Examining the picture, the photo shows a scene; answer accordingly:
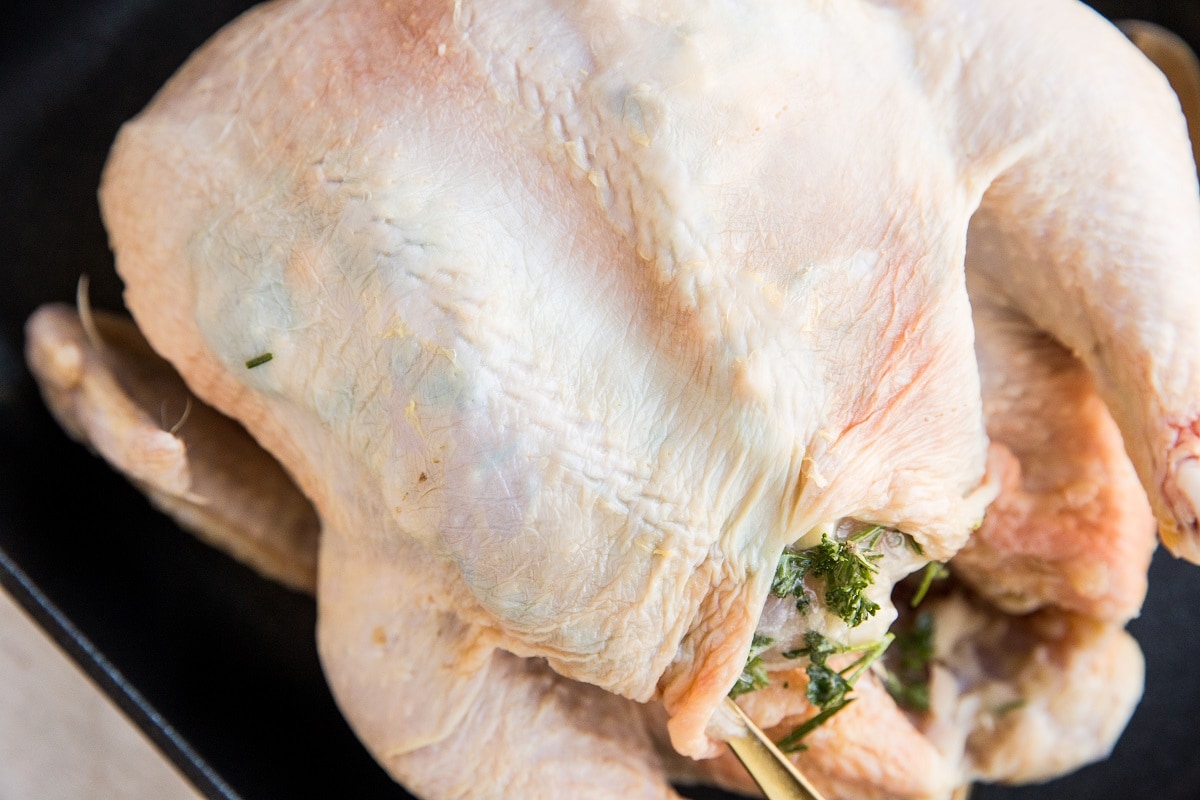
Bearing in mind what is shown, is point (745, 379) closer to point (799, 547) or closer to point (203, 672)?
point (799, 547)

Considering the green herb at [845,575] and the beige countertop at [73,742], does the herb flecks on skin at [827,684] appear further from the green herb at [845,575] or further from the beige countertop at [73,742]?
the beige countertop at [73,742]

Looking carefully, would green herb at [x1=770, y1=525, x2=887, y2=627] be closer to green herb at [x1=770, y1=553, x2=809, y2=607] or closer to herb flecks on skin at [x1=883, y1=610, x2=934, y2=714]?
green herb at [x1=770, y1=553, x2=809, y2=607]

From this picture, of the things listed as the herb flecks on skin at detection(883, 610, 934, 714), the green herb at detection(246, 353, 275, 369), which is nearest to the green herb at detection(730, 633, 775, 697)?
the herb flecks on skin at detection(883, 610, 934, 714)

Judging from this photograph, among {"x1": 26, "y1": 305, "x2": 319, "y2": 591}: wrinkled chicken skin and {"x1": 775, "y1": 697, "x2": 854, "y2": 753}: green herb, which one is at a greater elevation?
{"x1": 26, "y1": 305, "x2": 319, "y2": 591}: wrinkled chicken skin

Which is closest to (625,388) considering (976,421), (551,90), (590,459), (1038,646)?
(590,459)

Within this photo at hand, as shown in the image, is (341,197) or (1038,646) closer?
(341,197)
